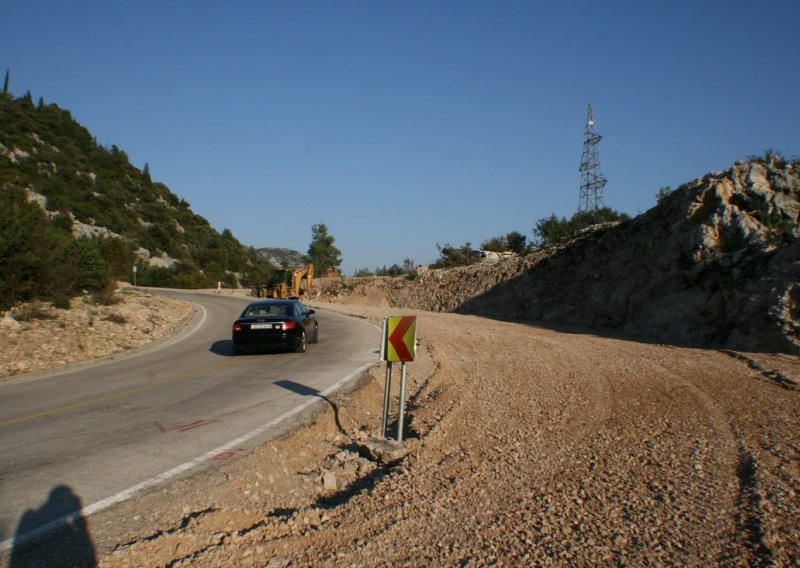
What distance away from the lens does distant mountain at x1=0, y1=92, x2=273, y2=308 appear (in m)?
20.8

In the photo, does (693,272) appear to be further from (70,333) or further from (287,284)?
(287,284)

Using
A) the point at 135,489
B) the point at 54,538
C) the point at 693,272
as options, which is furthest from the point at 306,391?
the point at 693,272

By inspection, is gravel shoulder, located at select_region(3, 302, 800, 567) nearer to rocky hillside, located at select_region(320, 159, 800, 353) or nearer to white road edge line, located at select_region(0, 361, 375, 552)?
white road edge line, located at select_region(0, 361, 375, 552)

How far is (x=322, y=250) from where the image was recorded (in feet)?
280

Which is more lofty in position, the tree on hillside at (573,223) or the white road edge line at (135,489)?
the tree on hillside at (573,223)

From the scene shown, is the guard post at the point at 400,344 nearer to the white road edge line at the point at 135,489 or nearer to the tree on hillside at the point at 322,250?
the white road edge line at the point at 135,489

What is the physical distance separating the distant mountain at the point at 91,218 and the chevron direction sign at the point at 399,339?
17.1 metres

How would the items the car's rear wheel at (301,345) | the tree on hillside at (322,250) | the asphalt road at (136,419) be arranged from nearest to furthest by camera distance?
1. the asphalt road at (136,419)
2. the car's rear wheel at (301,345)
3. the tree on hillside at (322,250)

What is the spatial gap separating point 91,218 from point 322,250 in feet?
111

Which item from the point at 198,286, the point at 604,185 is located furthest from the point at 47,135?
the point at 604,185

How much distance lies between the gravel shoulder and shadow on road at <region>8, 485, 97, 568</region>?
→ 0.12 m

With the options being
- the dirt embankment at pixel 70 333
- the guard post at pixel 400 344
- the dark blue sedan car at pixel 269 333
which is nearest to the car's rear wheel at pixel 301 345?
the dark blue sedan car at pixel 269 333

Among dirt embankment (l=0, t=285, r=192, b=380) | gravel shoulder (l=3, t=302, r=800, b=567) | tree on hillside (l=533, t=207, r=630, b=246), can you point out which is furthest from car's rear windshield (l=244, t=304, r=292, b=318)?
tree on hillside (l=533, t=207, r=630, b=246)

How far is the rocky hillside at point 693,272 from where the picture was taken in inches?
548
